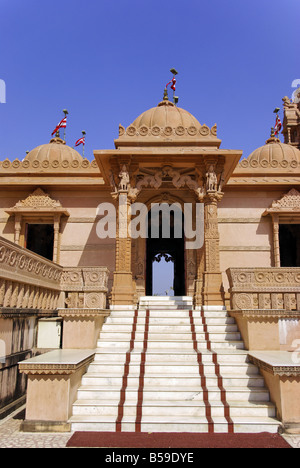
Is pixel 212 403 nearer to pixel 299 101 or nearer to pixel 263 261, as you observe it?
pixel 263 261

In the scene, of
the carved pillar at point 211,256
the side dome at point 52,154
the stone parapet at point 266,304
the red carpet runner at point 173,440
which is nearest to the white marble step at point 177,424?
the red carpet runner at point 173,440

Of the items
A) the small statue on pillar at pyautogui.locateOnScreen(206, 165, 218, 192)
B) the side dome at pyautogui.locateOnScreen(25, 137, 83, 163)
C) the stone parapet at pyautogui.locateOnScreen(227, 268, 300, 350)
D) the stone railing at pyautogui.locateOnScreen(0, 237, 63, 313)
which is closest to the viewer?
the stone railing at pyautogui.locateOnScreen(0, 237, 63, 313)

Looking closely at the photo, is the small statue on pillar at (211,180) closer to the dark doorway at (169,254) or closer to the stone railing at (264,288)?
the stone railing at (264,288)

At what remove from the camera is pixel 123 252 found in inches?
368

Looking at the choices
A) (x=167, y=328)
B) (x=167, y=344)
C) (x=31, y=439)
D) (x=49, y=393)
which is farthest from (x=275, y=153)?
(x=31, y=439)

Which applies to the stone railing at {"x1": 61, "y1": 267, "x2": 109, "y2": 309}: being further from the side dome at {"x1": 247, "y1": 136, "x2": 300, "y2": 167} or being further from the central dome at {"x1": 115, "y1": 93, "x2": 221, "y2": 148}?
the side dome at {"x1": 247, "y1": 136, "x2": 300, "y2": 167}

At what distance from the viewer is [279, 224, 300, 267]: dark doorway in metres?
15.3

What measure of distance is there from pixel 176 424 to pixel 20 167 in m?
10.3

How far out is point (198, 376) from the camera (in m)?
5.68

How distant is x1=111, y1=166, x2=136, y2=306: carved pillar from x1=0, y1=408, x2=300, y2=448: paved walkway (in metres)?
4.19

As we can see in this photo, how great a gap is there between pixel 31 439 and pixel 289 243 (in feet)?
46.3

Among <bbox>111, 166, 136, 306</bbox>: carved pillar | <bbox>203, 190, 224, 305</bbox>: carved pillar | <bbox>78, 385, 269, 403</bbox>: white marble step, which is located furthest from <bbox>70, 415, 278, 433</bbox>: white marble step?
<bbox>111, 166, 136, 306</bbox>: carved pillar

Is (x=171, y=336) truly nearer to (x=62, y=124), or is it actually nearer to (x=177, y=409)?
(x=177, y=409)

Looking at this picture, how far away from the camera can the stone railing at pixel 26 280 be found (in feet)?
18.6
